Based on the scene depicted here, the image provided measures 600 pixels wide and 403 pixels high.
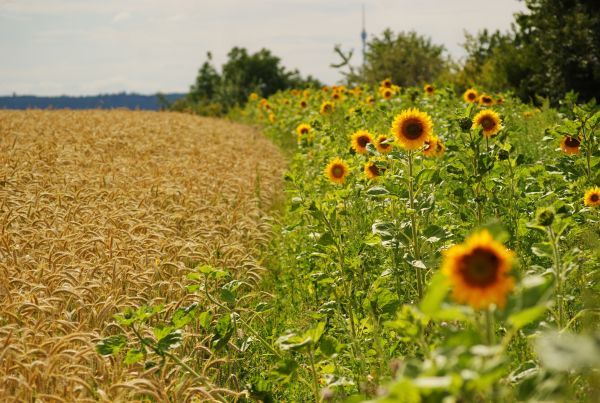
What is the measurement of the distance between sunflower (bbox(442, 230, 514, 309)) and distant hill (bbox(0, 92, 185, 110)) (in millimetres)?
20878

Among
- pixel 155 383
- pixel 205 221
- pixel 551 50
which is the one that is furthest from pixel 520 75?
pixel 155 383

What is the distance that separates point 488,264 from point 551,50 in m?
16.5

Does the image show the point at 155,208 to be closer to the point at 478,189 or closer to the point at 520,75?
the point at 478,189

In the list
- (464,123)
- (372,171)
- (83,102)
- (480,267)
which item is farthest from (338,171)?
(83,102)

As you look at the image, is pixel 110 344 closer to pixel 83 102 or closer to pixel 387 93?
pixel 387 93

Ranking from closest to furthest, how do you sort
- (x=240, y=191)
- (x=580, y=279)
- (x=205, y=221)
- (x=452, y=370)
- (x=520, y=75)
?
(x=452, y=370) → (x=580, y=279) → (x=205, y=221) → (x=240, y=191) → (x=520, y=75)

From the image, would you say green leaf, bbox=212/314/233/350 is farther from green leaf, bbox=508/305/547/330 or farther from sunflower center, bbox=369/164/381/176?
sunflower center, bbox=369/164/381/176

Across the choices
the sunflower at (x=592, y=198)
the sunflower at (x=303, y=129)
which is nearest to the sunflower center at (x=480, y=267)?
the sunflower at (x=592, y=198)

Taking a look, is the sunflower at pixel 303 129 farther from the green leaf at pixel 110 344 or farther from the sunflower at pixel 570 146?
the green leaf at pixel 110 344

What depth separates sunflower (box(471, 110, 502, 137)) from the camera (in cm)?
519

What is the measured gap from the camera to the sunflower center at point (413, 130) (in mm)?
4434

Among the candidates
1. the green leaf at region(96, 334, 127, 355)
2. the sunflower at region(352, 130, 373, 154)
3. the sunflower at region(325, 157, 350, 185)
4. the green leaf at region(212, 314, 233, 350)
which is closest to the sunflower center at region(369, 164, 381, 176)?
the sunflower at region(325, 157, 350, 185)

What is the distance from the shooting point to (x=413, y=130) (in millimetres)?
4449

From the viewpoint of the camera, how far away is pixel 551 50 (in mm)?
16844
